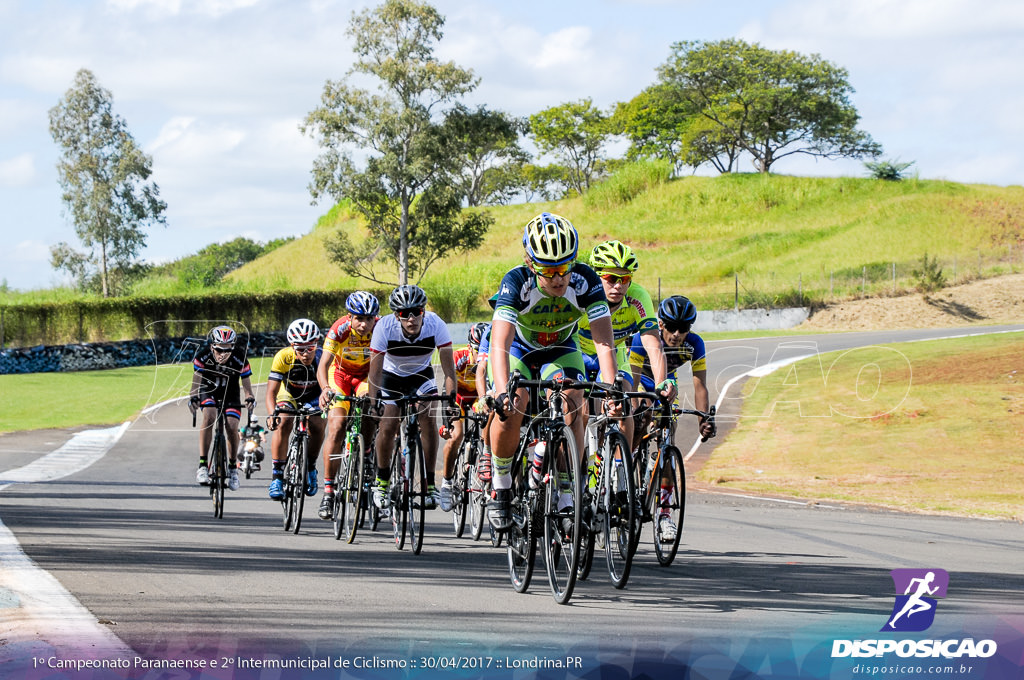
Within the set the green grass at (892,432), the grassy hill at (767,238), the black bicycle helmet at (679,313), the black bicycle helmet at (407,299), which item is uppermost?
the grassy hill at (767,238)

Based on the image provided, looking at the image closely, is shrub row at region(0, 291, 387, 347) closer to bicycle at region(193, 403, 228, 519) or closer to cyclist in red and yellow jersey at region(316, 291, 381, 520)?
bicycle at region(193, 403, 228, 519)

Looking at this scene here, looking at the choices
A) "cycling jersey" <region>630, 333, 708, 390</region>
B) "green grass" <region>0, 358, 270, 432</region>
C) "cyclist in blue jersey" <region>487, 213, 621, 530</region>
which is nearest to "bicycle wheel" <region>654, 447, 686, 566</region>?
"cycling jersey" <region>630, 333, 708, 390</region>

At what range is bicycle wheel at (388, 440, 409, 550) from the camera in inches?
379

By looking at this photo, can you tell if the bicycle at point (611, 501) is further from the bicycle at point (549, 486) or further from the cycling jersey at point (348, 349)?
the cycling jersey at point (348, 349)

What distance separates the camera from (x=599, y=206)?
301 ft

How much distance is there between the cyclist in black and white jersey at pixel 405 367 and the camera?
9.75 meters

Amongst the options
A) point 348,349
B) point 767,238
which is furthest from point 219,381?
point 767,238

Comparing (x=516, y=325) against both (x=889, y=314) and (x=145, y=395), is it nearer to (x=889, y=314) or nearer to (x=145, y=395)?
(x=145, y=395)

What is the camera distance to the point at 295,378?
11977 mm

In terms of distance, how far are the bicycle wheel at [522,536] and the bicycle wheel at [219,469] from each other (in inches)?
215

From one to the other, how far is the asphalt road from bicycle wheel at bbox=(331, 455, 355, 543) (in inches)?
8.2

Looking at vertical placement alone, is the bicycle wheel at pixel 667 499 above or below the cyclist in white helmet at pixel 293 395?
below

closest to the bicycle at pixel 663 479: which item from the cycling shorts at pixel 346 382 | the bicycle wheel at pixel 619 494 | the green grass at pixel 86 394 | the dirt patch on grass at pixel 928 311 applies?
the bicycle wheel at pixel 619 494

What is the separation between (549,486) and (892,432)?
53.6 feet
